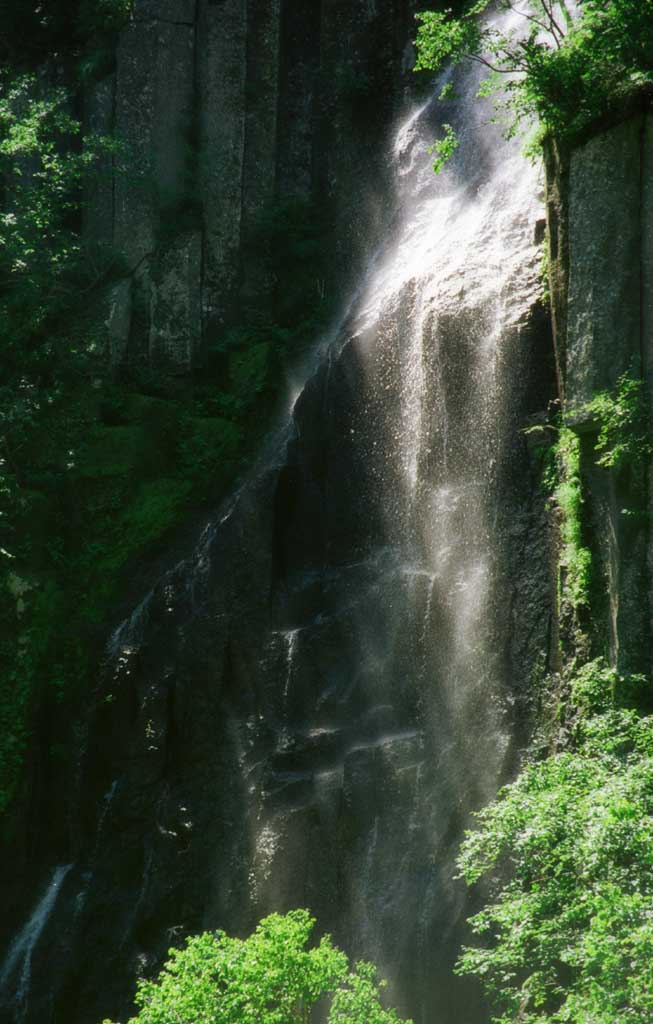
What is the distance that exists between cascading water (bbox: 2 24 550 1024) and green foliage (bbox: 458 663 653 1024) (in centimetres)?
297

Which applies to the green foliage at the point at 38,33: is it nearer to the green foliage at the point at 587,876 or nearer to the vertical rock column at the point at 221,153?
the vertical rock column at the point at 221,153

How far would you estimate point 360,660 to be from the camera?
1413 centimetres

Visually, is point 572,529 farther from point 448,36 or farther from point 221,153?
point 221,153

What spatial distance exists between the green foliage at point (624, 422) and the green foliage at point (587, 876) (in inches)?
104

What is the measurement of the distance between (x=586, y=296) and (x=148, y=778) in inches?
346

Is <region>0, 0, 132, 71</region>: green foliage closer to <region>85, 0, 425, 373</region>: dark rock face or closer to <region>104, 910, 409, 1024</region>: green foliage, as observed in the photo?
<region>85, 0, 425, 373</region>: dark rock face

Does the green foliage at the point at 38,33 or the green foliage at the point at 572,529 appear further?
the green foliage at the point at 38,33

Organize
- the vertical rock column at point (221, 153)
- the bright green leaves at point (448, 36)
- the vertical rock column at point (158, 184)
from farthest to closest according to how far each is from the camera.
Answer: the vertical rock column at point (221, 153) < the vertical rock column at point (158, 184) < the bright green leaves at point (448, 36)

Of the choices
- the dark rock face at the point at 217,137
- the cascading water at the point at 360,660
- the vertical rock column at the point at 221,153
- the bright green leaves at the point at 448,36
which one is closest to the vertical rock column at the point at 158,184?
the dark rock face at the point at 217,137

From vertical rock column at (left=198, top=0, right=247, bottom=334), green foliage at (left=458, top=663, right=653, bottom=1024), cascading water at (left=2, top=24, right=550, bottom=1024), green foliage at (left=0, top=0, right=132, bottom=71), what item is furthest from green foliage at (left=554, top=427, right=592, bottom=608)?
green foliage at (left=0, top=0, right=132, bottom=71)

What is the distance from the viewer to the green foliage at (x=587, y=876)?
257 inches

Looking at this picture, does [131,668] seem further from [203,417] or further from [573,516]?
[573,516]

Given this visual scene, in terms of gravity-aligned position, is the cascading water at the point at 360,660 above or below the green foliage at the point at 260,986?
above

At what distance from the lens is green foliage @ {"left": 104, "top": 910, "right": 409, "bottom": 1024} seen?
8.12 meters
